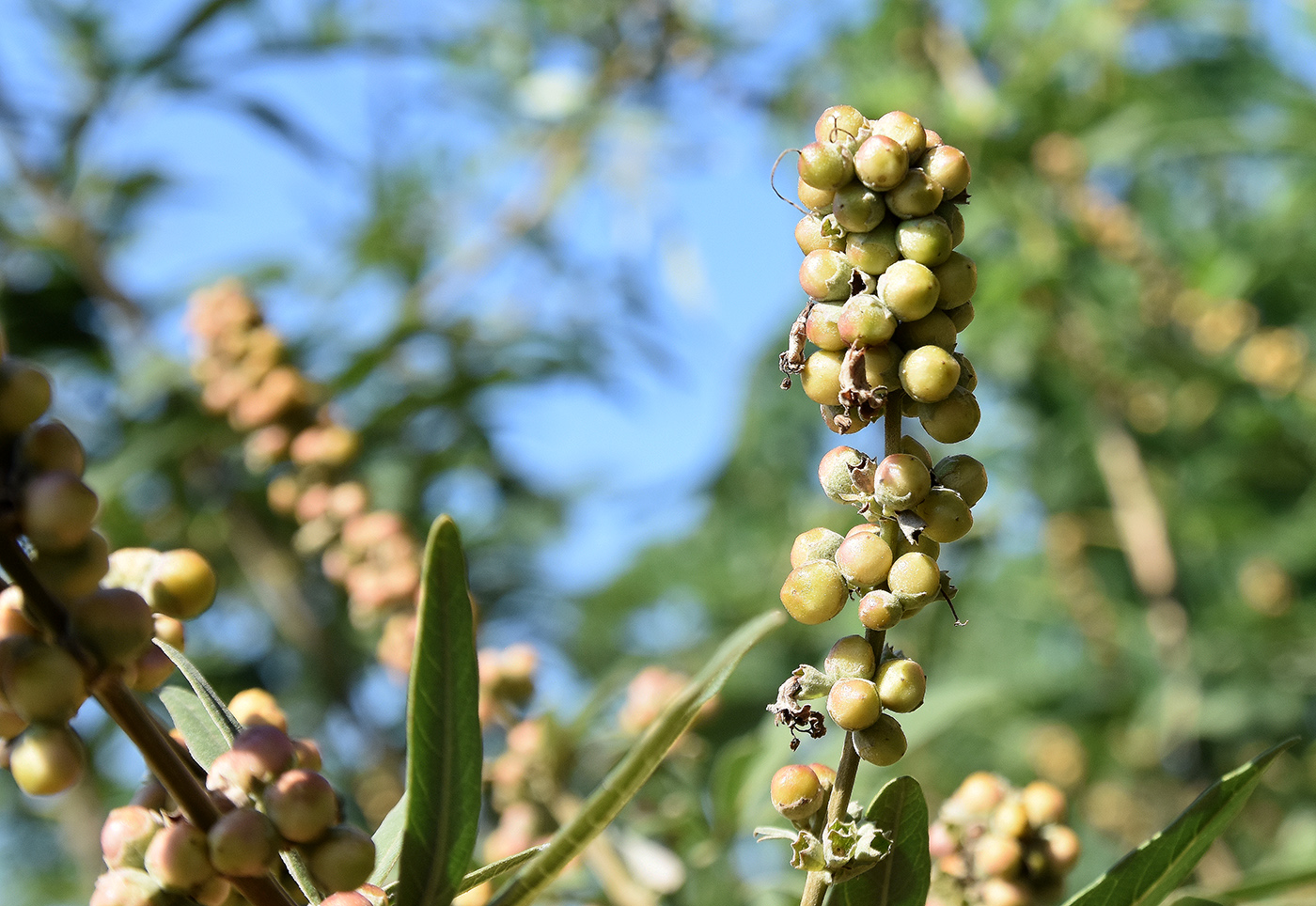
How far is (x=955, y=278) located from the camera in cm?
62

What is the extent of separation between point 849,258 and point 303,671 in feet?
6.76

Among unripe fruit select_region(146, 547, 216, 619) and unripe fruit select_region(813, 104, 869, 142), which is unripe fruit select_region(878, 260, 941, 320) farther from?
unripe fruit select_region(146, 547, 216, 619)

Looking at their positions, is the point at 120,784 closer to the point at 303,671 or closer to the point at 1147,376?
the point at 303,671

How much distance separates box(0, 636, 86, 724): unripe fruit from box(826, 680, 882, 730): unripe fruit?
37 centimetres

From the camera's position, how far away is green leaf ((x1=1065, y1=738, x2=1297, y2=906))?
2.26ft

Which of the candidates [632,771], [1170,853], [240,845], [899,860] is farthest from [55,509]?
[1170,853]

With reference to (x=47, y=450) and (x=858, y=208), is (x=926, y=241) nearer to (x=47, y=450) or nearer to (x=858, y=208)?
(x=858, y=208)

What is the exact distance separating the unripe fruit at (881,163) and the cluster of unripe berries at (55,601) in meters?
0.42

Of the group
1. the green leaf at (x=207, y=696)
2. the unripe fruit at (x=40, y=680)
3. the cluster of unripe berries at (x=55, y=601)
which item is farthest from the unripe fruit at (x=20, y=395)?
the green leaf at (x=207, y=696)

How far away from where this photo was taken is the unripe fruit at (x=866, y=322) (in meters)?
0.60

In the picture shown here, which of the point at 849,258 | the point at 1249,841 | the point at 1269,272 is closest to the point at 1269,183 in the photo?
the point at 1269,272

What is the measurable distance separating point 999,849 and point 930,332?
1.71 ft

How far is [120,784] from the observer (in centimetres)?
260

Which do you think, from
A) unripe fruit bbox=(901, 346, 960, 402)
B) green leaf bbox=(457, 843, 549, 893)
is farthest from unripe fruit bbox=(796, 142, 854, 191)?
green leaf bbox=(457, 843, 549, 893)
